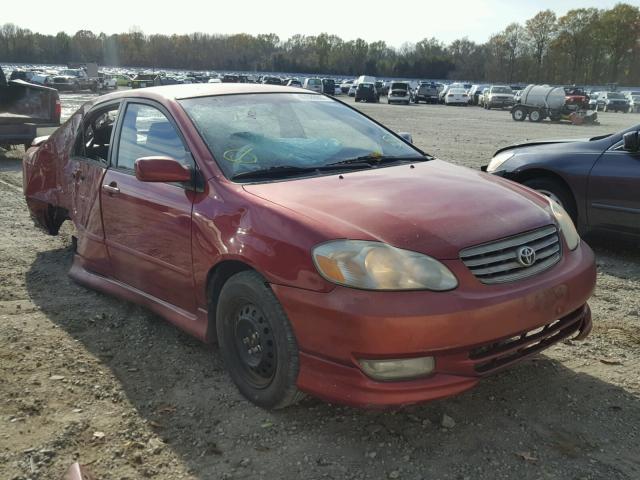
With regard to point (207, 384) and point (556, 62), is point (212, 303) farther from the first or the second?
point (556, 62)

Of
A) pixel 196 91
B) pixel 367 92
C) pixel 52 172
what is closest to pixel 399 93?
pixel 367 92

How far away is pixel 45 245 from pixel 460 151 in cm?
1061

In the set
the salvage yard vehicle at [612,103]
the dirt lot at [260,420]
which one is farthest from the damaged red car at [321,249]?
the salvage yard vehicle at [612,103]

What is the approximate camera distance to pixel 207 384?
3.33 meters

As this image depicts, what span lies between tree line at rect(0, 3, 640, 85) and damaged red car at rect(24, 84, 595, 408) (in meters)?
108

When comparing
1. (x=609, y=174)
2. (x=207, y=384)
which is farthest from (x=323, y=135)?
(x=609, y=174)

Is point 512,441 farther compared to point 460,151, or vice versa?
point 460,151

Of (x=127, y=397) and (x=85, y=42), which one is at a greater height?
(x=85, y=42)

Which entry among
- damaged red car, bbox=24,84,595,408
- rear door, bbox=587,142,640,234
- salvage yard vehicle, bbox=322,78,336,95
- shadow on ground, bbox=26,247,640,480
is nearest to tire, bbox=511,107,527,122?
salvage yard vehicle, bbox=322,78,336,95

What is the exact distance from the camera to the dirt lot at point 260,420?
2.61 m

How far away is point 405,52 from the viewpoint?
13188cm

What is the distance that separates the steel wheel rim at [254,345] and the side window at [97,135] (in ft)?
6.36

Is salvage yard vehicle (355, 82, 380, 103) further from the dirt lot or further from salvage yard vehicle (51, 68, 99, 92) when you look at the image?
the dirt lot

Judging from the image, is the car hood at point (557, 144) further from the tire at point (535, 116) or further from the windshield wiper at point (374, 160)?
the tire at point (535, 116)
